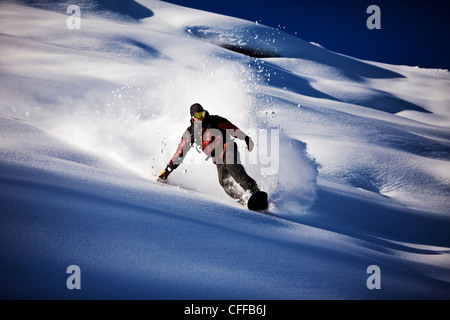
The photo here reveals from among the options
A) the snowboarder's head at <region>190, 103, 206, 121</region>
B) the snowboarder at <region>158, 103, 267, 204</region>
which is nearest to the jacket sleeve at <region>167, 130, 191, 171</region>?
the snowboarder at <region>158, 103, 267, 204</region>

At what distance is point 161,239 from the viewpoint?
2.09 m

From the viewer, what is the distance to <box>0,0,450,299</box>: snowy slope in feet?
5.91

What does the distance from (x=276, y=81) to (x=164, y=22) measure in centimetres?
1326

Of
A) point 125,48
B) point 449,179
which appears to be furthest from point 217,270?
point 125,48

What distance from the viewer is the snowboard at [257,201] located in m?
3.46

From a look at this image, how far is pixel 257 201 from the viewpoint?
138 inches

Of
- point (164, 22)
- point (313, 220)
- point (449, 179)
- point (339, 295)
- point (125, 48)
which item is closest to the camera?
point (339, 295)

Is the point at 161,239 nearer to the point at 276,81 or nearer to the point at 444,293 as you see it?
the point at 444,293

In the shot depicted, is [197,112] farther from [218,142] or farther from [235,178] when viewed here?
[235,178]

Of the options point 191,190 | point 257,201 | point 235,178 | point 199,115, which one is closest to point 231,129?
point 199,115

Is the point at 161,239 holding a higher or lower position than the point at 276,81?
lower

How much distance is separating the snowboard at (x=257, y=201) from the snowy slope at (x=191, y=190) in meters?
0.19
